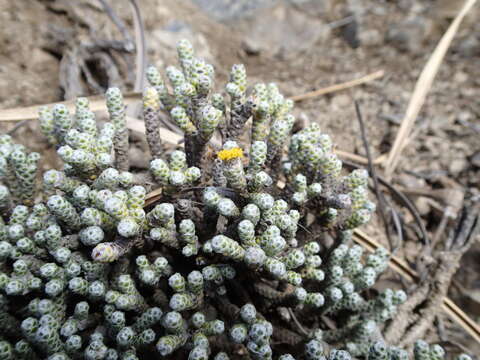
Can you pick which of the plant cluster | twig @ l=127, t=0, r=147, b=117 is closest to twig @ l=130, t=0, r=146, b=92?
twig @ l=127, t=0, r=147, b=117

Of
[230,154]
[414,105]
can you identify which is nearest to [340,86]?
[414,105]

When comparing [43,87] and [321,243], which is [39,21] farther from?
[321,243]

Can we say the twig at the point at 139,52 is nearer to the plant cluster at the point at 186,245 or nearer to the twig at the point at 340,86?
the plant cluster at the point at 186,245

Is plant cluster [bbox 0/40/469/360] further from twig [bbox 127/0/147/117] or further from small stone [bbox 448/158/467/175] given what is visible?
small stone [bbox 448/158/467/175]

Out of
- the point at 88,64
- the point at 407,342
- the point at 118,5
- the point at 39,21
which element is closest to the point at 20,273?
the point at 407,342

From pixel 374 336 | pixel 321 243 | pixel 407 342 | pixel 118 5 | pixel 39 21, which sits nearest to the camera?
pixel 374 336

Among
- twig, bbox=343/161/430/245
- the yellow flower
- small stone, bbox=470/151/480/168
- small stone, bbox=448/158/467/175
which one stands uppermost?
small stone, bbox=470/151/480/168
